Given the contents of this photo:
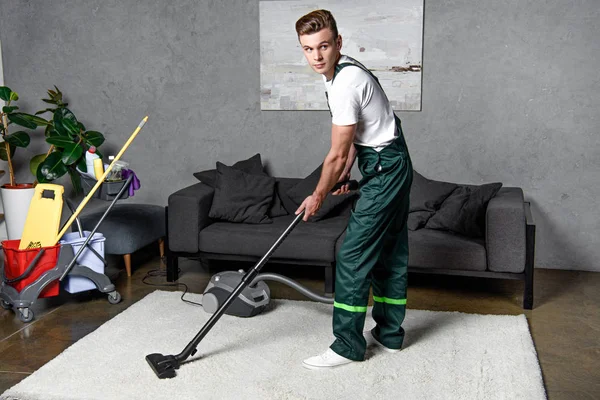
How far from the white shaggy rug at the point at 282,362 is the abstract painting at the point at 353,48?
1709 mm

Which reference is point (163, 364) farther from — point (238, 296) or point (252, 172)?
point (252, 172)

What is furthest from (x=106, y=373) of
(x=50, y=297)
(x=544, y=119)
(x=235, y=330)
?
(x=544, y=119)

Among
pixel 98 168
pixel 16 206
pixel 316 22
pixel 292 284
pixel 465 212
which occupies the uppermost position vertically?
pixel 316 22

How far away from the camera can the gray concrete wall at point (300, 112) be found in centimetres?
440

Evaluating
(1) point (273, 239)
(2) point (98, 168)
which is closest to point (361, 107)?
(1) point (273, 239)

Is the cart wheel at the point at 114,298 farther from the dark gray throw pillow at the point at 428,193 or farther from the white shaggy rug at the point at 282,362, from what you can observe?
the dark gray throw pillow at the point at 428,193

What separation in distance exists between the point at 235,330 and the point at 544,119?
2509 millimetres

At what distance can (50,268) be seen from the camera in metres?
3.56

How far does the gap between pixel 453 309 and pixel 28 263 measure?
2.26 metres

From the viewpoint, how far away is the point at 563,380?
2.79 meters

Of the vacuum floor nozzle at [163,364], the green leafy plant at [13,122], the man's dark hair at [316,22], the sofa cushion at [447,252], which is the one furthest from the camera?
the green leafy plant at [13,122]

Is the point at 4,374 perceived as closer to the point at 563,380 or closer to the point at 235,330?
the point at 235,330

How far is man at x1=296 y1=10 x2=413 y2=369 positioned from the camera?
2.60 m

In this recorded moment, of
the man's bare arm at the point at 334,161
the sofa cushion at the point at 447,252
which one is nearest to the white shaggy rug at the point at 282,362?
the sofa cushion at the point at 447,252
